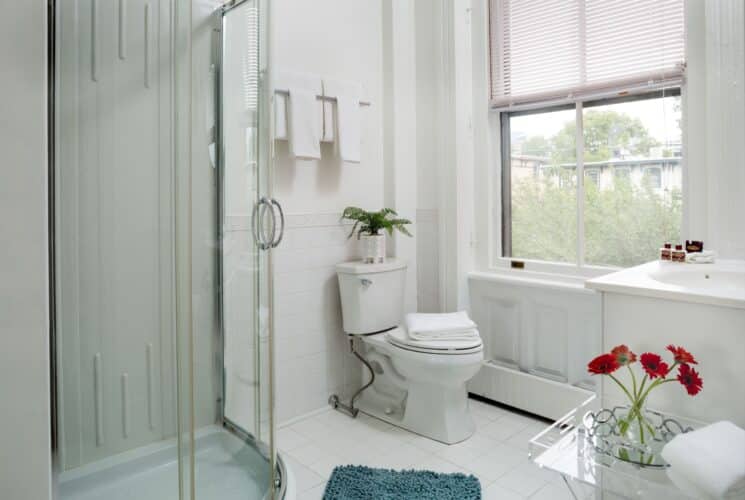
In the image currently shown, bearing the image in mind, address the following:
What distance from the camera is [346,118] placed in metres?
2.50

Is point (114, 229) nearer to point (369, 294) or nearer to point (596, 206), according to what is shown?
point (369, 294)

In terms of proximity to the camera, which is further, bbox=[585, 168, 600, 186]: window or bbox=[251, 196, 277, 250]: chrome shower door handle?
bbox=[585, 168, 600, 186]: window

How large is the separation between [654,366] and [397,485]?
108 centimetres

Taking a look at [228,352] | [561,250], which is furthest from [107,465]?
[561,250]

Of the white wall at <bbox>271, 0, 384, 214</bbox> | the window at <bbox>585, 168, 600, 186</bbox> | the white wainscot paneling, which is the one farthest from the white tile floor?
the window at <bbox>585, 168, 600, 186</bbox>

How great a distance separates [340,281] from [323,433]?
741mm

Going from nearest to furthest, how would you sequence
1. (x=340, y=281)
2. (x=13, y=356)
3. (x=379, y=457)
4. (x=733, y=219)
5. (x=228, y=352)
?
(x=13, y=356) < (x=228, y=352) < (x=733, y=219) < (x=379, y=457) < (x=340, y=281)

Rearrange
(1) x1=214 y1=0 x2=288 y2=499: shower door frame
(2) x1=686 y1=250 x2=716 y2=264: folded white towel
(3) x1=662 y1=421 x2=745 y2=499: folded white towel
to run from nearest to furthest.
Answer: (3) x1=662 y1=421 x2=745 y2=499: folded white towel
(1) x1=214 y1=0 x2=288 y2=499: shower door frame
(2) x1=686 y1=250 x2=716 y2=264: folded white towel

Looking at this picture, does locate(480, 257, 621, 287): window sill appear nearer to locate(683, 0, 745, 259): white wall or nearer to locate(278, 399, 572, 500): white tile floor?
locate(683, 0, 745, 259): white wall

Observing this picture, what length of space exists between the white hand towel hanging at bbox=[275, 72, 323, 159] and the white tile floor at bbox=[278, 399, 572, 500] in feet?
4.36

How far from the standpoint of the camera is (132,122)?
1.44 m

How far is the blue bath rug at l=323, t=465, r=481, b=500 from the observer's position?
1.82m

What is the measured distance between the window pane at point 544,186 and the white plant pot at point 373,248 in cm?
76

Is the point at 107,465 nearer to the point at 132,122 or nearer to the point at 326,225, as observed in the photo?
the point at 132,122
